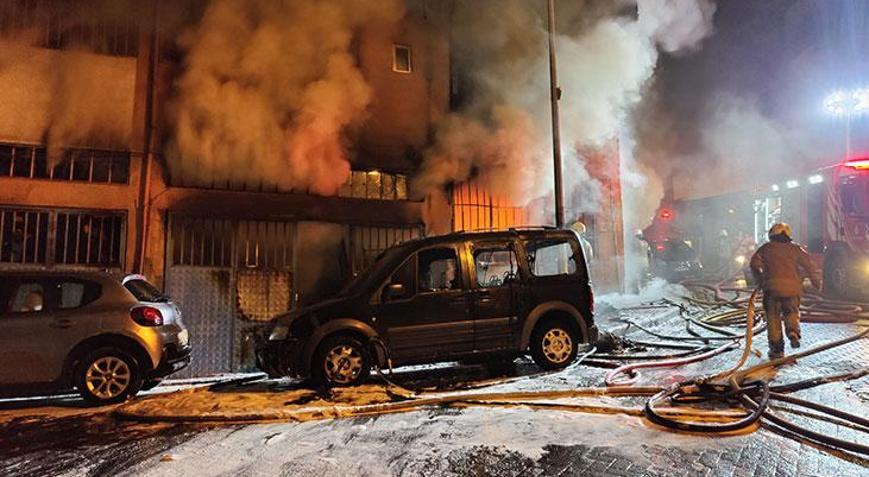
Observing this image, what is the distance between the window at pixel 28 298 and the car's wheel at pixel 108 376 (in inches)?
31.2

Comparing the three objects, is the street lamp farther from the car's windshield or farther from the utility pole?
the car's windshield

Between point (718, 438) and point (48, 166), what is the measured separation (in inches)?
411

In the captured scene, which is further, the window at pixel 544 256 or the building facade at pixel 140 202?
the building facade at pixel 140 202

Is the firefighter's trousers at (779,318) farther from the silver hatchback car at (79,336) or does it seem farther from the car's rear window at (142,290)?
the car's rear window at (142,290)

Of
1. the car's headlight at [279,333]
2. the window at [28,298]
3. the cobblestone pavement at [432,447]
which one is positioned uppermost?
the window at [28,298]

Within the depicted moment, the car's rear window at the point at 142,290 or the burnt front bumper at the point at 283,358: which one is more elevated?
the car's rear window at the point at 142,290

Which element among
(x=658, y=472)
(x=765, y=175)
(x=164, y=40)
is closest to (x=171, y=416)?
(x=658, y=472)

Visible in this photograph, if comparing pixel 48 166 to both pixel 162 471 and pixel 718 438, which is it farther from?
pixel 718 438

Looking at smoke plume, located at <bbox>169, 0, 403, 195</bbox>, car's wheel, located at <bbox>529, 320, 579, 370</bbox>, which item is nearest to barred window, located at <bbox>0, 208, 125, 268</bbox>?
smoke plume, located at <bbox>169, 0, 403, 195</bbox>

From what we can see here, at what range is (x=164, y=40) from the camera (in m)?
9.48

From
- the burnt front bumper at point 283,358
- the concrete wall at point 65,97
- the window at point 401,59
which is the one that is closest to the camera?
the burnt front bumper at point 283,358

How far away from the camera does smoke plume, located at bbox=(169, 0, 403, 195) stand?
9.05m

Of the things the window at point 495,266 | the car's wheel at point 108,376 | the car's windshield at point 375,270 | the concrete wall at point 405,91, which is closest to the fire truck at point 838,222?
the window at point 495,266

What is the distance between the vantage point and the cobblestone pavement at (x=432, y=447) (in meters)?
3.57
